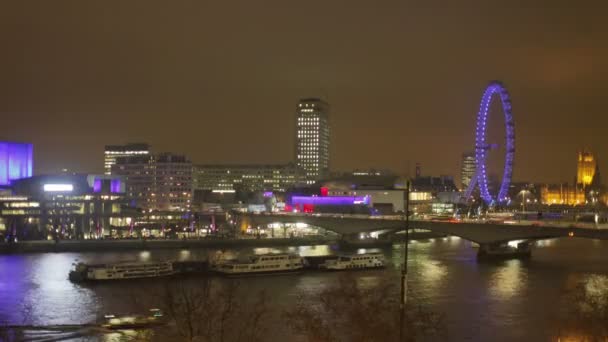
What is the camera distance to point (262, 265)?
2355cm

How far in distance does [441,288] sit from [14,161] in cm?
3378

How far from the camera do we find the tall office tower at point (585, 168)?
314 feet

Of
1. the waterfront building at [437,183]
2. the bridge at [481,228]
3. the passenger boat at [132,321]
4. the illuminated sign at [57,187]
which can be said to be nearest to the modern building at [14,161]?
the illuminated sign at [57,187]

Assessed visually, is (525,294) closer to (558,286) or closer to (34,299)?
(558,286)

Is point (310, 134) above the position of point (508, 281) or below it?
above

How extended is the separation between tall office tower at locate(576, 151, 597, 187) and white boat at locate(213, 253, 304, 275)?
78041 millimetres

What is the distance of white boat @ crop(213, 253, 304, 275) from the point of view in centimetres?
2302

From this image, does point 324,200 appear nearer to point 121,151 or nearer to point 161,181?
point 161,181

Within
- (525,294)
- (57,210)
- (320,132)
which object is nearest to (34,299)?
(525,294)

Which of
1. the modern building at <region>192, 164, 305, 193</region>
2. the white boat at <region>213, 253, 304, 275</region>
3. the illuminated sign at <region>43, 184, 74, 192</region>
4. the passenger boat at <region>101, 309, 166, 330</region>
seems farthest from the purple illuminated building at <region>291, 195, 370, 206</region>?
the passenger boat at <region>101, 309, 166, 330</region>

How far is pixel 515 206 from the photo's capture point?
73.5 m

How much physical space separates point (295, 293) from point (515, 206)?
57813 millimetres

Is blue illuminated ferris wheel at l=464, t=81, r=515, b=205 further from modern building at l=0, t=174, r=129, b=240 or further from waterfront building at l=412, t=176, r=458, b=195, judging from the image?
waterfront building at l=412, t=176, r=458, b=195

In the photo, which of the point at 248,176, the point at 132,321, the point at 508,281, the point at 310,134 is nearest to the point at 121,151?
the point at 248,176
